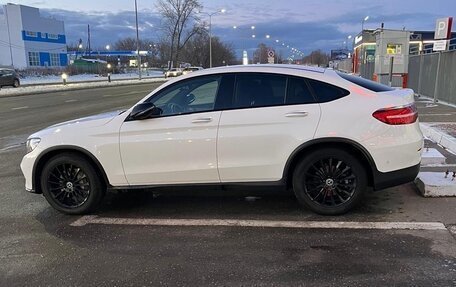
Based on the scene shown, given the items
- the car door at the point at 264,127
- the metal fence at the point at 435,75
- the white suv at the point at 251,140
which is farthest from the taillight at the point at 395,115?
the metal fence at the point at 435,75

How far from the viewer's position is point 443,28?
14.2 metres

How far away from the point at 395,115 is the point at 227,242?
221 centimetres

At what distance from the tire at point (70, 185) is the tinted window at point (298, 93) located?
7.93 feet

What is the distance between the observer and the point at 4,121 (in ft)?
51.1

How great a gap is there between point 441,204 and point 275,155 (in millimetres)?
2122

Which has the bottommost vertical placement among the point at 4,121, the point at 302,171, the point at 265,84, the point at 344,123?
the point at 4,121

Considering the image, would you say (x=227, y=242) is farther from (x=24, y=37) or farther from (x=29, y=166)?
(x=24, y=37)

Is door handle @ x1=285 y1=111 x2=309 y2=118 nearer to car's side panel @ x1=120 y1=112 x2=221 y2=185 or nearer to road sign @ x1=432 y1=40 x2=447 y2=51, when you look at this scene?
car's side panel @ x1=120 y1=112 x2=221 y2=185

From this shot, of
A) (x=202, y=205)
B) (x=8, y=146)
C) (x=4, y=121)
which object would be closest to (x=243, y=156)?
(x=202, y=205)

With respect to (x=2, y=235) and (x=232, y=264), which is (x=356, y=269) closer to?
(x=232, y=264)

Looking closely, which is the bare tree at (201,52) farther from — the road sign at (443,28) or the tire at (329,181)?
the tire at (329,181)

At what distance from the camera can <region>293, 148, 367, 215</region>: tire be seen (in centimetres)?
497

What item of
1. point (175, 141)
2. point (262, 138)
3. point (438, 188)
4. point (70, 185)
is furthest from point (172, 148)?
point (438, 188)

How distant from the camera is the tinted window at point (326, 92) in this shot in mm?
5000
